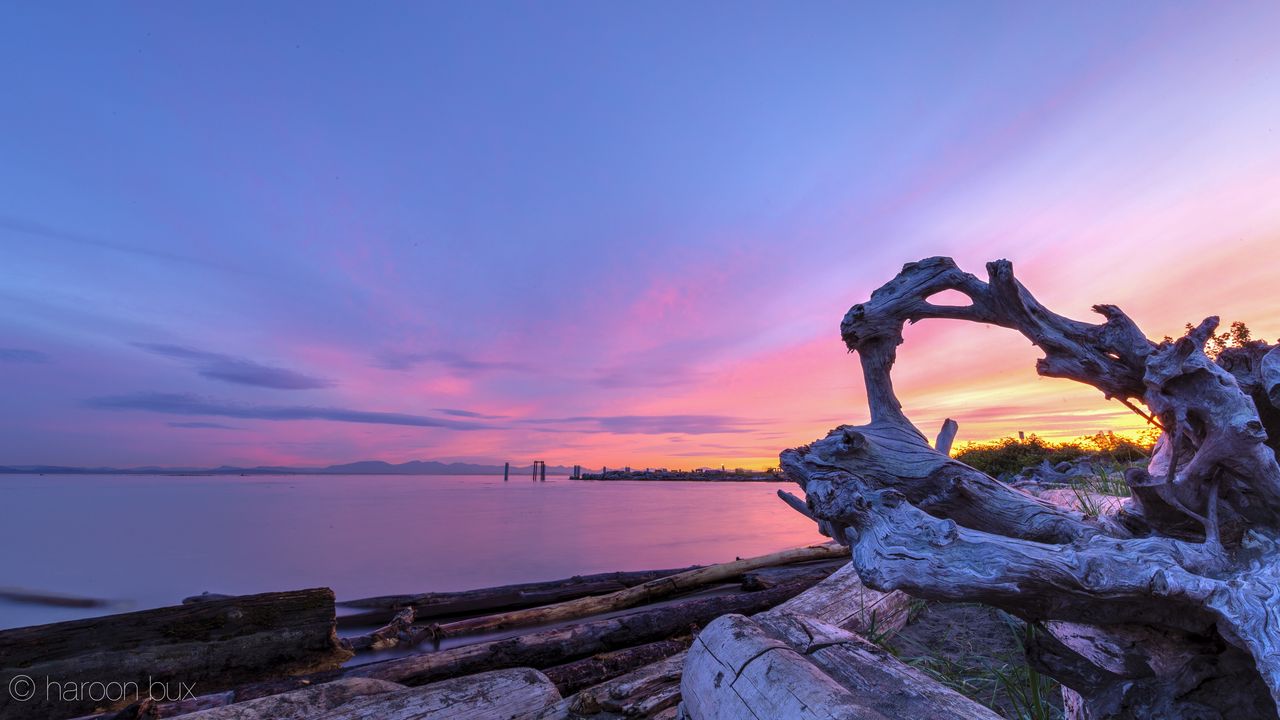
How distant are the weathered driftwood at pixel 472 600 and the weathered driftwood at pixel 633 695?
4.22 m

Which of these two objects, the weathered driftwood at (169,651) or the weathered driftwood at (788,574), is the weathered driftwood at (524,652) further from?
the weathered driftwood at (788,574)

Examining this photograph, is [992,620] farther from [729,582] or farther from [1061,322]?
[729,582]

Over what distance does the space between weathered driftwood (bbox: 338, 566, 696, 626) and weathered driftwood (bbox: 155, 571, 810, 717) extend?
244 cm

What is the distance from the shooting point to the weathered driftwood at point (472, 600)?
278 inches

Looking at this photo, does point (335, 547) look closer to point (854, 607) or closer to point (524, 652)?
point (524, 652)

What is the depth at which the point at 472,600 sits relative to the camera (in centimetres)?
742

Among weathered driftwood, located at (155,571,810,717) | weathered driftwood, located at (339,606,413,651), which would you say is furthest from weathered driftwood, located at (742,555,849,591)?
weathered driftwood, located at (339,606,413,651)

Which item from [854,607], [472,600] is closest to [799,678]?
[854,607]

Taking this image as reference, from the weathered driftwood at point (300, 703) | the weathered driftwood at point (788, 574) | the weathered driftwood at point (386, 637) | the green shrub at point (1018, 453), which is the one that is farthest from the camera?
the green shrub at point (1018, 453)

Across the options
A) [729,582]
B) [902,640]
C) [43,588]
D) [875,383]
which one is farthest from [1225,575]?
[43,588]

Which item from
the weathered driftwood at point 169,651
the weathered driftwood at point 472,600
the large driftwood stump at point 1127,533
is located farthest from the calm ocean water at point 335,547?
the large driftwood stump at point 1127,533

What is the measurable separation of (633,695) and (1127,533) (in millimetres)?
3125

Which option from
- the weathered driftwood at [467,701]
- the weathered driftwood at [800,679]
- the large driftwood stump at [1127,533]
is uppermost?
the large driftwood stump at [1127,533]

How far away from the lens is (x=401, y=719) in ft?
10.2
